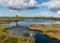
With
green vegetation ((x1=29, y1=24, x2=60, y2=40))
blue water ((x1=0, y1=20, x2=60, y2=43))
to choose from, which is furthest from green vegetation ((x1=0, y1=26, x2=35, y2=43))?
green vegetation ((x1=29, y1=24, x2=60, y2=40))

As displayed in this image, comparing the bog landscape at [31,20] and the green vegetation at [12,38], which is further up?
the bog landscape at [31,20]

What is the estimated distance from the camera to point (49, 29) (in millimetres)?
4160

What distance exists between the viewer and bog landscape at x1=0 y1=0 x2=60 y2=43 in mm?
4113

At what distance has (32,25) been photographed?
416 centimetres

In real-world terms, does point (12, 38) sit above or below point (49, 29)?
below

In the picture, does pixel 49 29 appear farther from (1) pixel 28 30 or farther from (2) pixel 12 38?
(2) pixel 12 38

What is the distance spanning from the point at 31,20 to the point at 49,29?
54cm

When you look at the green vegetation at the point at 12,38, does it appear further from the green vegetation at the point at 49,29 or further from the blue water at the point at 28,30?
the green vegetation at the point at 49,29

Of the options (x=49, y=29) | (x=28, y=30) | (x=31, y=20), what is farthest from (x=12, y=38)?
(x=49, y=29)

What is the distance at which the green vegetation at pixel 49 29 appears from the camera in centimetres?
411

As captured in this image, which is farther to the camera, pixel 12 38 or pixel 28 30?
pixel 28 30

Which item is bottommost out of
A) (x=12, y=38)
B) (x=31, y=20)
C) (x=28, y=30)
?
(x=12, y=38)

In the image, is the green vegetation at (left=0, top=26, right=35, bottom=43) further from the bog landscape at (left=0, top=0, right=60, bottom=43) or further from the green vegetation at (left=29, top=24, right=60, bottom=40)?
the green vegetation at (left=29, top=24, right=60, bottom=40)

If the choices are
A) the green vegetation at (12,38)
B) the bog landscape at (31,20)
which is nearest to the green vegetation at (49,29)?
the bog landscape at (31,20)
